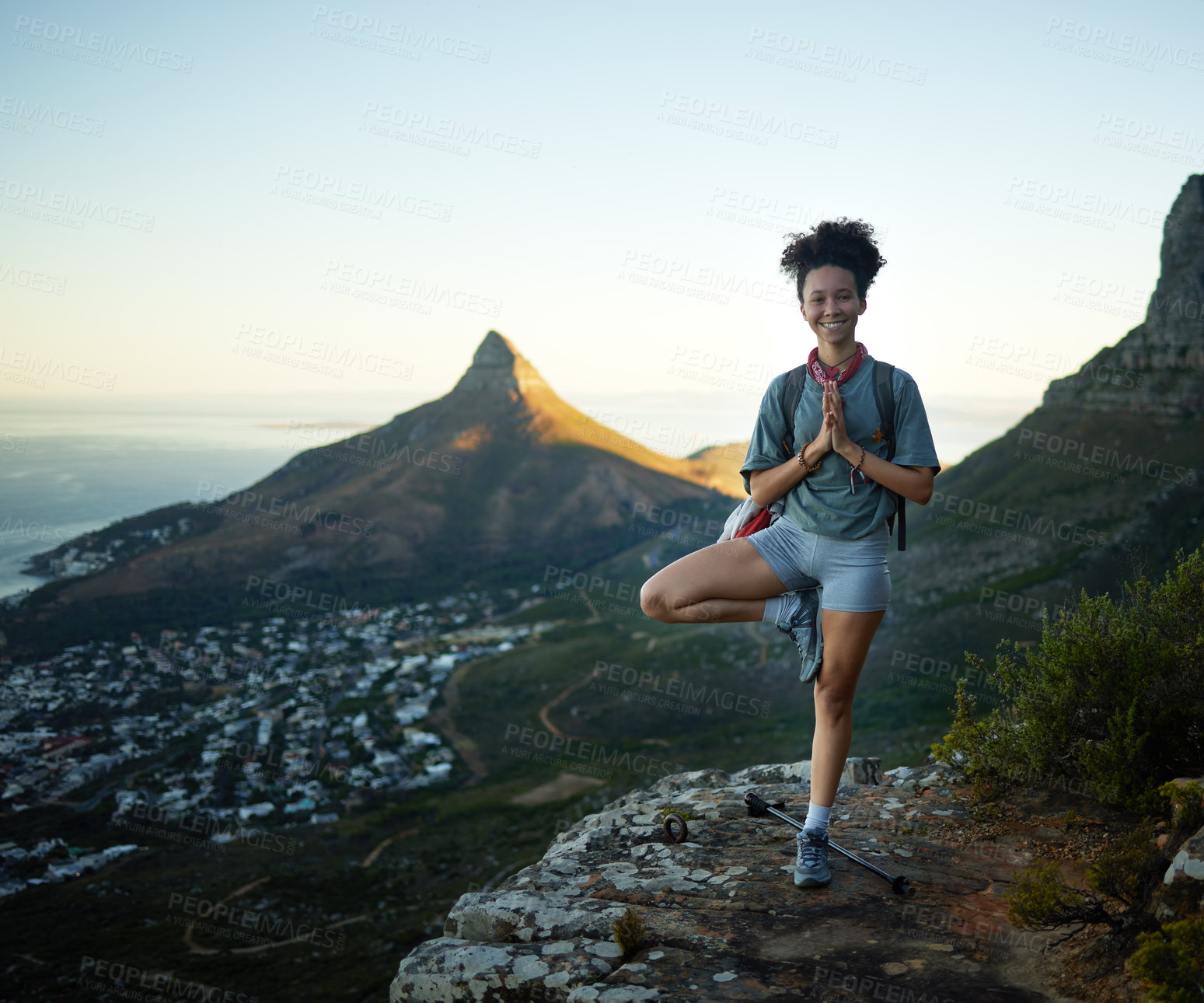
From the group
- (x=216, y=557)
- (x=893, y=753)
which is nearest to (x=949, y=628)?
(x=893, y=753)

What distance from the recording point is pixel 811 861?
4219mm

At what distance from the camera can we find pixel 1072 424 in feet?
173

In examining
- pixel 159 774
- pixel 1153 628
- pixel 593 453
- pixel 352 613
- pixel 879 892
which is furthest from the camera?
pixel 593 453

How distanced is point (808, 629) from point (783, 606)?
0.18m

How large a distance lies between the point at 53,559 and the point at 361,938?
79520mm

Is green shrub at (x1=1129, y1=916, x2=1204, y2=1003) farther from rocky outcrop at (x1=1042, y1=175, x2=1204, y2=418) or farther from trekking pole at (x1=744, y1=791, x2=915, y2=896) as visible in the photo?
rocky outcrop at (x1=1042, y1=175, x2=1204, y2=418)

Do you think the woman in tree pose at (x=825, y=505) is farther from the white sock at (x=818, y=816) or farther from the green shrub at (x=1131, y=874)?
the green shrub at (x=1131, y=874)

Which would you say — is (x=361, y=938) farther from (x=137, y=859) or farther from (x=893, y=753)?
(x=893, y=753)

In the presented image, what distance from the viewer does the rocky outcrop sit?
48.3 meters

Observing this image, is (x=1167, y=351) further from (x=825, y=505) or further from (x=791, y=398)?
(x=825, y=505)

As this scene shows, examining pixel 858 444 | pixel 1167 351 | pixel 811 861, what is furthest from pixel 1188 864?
pixel 1167 351

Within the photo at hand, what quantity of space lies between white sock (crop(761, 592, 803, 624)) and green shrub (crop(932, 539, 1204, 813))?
1.81m

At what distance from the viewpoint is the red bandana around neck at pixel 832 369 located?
3859 mm

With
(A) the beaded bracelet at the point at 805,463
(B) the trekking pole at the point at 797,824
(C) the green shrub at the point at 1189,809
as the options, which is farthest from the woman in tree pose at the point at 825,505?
(C) the green shrub at the point at 1189,809
